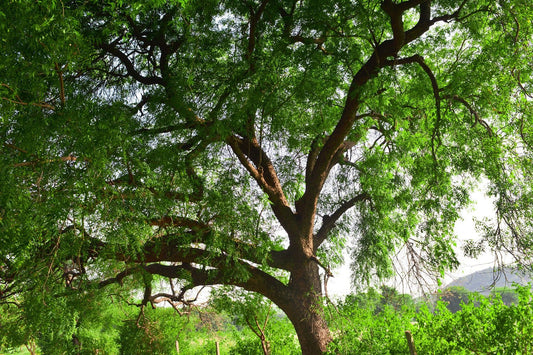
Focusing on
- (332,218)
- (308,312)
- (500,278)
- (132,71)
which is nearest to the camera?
(500,278)

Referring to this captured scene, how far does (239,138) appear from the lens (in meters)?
8.20

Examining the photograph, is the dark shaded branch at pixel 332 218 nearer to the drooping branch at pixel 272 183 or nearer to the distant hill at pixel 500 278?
the drooping branch at pixel 272 183

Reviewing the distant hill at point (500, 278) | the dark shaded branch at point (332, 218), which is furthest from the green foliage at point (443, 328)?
the dark shaded branch at point (332, 218)

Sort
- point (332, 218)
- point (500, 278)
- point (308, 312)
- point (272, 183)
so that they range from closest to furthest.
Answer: point (500, 278), point (308, 312), point (272, 183), point (332, 218)

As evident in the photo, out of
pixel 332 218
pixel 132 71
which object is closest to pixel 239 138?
pixel 132 71

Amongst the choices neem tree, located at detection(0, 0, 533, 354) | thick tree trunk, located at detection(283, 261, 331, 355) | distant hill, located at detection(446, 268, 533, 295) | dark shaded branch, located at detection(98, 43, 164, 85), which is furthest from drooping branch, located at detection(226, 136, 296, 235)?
distant hill, located at detection(446, 268, 533, 295)

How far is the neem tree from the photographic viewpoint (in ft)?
15.6

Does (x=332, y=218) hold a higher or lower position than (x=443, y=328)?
higher

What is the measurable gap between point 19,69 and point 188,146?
9.35 feet

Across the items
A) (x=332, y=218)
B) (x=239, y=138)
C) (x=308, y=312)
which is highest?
(x=239, y=138)

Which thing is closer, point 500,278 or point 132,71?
point 500,278

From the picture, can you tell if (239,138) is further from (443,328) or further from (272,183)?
(443,328)

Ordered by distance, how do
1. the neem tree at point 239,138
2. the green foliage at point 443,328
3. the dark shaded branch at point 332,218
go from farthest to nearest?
the dark shaded branch at point 332,218 < the green foliage at point 443,328 < the neem tree at point 239,138

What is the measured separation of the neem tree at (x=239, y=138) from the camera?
474 centimetres
